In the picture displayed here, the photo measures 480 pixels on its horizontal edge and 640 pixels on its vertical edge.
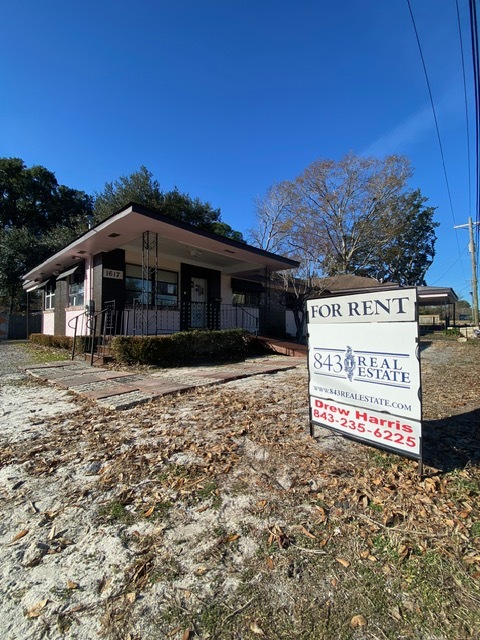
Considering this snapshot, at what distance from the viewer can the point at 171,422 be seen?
11.8 feet

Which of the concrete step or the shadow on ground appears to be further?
the concrete step

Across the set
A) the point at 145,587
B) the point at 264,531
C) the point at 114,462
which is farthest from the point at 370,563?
the point at 114,462

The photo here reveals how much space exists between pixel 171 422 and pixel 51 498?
152 cm

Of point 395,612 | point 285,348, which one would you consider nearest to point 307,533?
point 395,612

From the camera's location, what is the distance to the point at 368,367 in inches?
101

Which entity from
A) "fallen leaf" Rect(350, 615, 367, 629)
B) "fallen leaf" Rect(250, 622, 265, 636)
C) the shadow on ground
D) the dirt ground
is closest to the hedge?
the dirt ground

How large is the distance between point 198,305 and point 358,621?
39.7 ft

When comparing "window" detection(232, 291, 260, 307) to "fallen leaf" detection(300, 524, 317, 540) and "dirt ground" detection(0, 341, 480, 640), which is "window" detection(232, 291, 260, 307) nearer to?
"dirt ground" detection(0, 341, 480, 640)

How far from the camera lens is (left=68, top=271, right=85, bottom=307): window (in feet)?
38.1

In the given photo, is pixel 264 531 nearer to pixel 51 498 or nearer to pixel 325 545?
pixel 325 545

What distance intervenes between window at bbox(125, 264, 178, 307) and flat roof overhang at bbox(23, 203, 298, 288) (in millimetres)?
804

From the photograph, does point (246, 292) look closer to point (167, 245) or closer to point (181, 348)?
point (167, 245)

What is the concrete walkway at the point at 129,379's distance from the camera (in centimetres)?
469

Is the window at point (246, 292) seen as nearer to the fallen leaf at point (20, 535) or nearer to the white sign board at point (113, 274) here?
the white sign board at point (113, 274)
